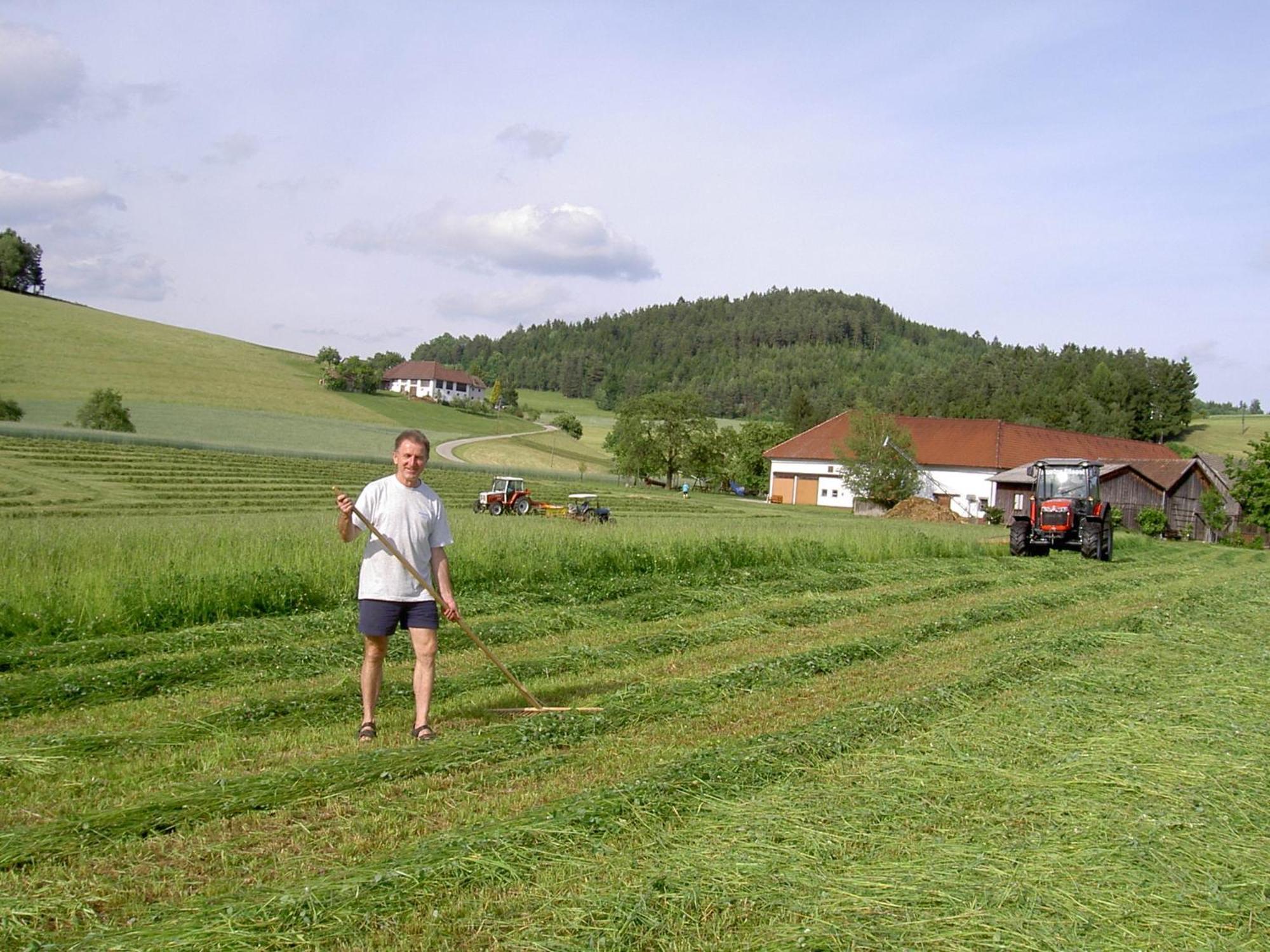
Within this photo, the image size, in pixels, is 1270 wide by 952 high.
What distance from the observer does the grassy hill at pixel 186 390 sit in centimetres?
5669

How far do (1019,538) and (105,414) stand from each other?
47.6 m

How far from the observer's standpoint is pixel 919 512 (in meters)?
48.5

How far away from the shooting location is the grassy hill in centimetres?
5669

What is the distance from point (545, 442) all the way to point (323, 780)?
85328mm

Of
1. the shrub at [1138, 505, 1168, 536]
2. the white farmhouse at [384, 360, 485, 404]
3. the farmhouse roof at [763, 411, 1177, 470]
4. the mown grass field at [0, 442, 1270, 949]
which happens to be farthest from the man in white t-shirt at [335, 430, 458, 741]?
the white farmhouse at [384, 360, 485, 404]

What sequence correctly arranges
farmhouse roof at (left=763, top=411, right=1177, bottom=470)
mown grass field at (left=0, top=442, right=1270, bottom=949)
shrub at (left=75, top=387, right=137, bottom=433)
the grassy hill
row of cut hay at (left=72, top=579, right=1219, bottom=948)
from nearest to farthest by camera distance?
1. row of cut hay at (left=72, top=579, right=1219, bottom=948)
2. mown grass field at (left=0, top=442, right=1270, bottom=949)
3. shrub at (left=75, top=387, right=137, bottom=433)
4. the grassy hill
5. farmhouse roof at (left=763, top=411, right=1177, bottom=470)

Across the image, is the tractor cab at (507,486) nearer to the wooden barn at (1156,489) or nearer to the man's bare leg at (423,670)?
the wooden barn at (1156,489)

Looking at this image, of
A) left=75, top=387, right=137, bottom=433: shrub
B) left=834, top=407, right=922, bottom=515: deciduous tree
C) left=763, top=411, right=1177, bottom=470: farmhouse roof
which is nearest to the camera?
left=834, top=407, right=922, bottom=515: deciduous tree

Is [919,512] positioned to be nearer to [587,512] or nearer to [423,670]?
[587,512]

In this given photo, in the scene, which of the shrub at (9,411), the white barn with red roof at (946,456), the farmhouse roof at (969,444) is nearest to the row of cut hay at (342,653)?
the farmhouse roof at (969,444)

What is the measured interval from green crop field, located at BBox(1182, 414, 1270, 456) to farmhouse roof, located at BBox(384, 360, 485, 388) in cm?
8941

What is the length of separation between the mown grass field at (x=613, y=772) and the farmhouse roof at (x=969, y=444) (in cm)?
4544

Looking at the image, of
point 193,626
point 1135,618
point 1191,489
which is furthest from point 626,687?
point 1191,489

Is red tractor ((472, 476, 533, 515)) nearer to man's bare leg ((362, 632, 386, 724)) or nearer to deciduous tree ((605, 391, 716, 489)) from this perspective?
man's bare leg ((362, 632, 386, 724))
